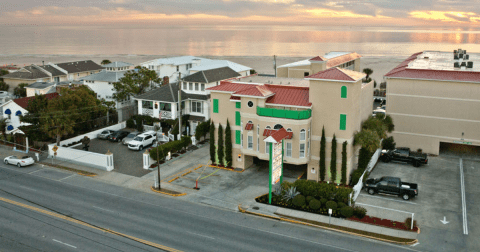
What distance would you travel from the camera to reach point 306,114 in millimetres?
36031

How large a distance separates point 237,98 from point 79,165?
18437 mm

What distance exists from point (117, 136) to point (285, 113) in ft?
81.7

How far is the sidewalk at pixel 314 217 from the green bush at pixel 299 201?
22.6 inches

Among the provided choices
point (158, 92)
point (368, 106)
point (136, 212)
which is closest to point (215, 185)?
point (136, 212)

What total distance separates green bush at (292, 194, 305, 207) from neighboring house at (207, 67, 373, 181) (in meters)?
5.25

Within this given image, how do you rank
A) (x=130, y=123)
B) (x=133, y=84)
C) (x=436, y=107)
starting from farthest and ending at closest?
(x=133, y=84) → (x=130, y=123) → (x=436, y=107)

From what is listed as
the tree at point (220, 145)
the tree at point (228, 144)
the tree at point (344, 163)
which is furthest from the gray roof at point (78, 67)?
the tree at point (344, 163)

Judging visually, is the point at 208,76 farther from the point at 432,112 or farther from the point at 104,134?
the point at 432,112

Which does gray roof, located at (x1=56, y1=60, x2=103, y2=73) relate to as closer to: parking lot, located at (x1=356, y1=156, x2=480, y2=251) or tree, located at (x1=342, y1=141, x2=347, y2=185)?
tree, located at (x1=342, y1=141, x2=347, y2=185)

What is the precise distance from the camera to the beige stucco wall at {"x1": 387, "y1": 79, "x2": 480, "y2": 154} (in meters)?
43.6

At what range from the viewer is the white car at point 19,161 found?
42.3m

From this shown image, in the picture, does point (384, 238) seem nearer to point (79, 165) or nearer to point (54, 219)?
point (54, 219)

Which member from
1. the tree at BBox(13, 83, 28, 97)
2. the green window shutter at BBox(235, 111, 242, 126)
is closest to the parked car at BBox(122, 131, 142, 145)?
the green window shutter at BBox(235, 111, 242, 126)

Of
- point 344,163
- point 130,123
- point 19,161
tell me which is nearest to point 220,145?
point 344,163
